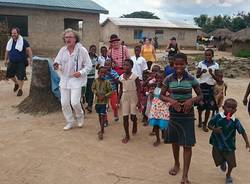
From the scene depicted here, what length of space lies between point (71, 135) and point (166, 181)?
2312 mm

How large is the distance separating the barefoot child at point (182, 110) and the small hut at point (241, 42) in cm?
2659

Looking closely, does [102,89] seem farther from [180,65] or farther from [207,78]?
[180,65]

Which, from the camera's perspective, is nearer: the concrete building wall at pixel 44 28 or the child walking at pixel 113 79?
the child walking at pixel 113 79

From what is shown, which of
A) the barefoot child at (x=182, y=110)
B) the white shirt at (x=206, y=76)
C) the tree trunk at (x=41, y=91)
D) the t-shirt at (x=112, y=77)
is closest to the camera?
the barefoot child at (x=182, y=110)

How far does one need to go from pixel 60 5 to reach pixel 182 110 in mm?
17560

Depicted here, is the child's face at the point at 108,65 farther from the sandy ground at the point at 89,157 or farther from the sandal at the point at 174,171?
the sandal at the point at 174,171

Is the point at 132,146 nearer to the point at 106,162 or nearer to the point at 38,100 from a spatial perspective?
the point at 106,162

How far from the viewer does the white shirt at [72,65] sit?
6672 mm

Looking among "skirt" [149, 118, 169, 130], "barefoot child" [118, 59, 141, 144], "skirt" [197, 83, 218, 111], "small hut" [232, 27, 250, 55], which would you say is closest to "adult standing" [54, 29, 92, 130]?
"barefoot child" [118, 59, 141, 144]

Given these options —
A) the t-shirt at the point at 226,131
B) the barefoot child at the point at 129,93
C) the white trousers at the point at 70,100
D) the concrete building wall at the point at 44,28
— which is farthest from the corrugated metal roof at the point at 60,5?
the t-shirt at the point at 226,131

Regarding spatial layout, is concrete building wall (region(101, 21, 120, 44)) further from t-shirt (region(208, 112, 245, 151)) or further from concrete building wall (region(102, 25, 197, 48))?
t-shirt (region(208, 112, 245, 151))

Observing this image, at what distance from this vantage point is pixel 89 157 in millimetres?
5527

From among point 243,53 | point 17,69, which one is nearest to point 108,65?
point 17,69

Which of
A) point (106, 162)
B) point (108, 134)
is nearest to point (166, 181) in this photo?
point (106, 162)
